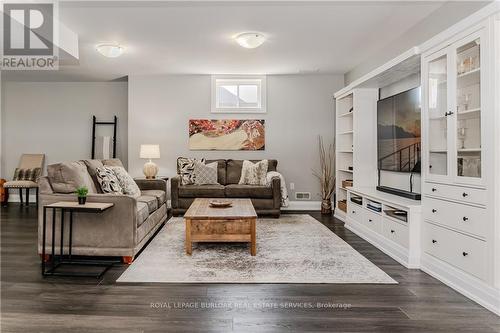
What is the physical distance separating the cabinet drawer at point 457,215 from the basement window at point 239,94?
416 cm

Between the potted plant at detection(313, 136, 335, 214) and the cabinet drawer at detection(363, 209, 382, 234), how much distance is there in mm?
1849

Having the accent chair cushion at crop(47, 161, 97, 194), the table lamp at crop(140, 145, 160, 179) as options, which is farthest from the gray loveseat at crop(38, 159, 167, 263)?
the table lamp at crop(140, 145, 160, 179)

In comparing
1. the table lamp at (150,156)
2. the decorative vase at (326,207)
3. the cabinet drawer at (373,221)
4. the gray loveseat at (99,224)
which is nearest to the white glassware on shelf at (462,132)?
the cabinet drawer at (373,221)

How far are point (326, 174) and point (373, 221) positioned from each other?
2.44m

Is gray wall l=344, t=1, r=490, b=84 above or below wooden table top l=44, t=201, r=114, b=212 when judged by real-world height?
above

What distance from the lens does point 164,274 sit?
9.55ft

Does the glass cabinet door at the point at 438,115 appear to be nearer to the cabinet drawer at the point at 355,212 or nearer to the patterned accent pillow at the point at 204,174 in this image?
the cabinet drawer at the point at 355,212

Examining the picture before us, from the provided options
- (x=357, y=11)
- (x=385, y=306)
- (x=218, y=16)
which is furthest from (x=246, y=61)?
(x=385, y=306)

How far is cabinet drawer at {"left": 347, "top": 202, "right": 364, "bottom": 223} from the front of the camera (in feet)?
14.6

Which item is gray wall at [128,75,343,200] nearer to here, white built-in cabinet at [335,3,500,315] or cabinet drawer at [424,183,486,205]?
white built-in cabinet at [335,3,500,315]

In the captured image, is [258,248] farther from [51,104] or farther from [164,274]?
[51,104]

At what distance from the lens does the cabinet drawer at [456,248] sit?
2406mm

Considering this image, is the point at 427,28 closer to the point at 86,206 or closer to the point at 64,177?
the point at 86,206

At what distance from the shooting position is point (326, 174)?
252 inches
